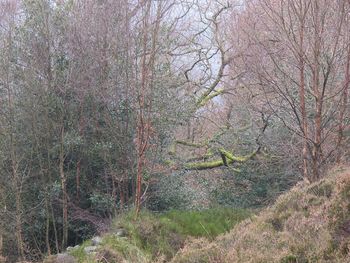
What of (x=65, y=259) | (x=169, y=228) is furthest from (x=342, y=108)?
(x=65, y=259)

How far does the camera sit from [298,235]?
4.28 meters

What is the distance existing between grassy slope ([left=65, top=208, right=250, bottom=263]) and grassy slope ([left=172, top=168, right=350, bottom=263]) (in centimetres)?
115

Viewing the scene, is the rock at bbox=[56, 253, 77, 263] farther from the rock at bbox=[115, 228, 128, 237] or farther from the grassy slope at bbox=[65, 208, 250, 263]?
the rock at bbox=[115, 228, 128, 237]

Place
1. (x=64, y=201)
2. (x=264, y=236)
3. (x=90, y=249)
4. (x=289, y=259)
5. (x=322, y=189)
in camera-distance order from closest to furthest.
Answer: (x=289, y=259) → (x=264, y=236) → (x=322, y=189) → (x=90, y=249) → (x=64, y=201)

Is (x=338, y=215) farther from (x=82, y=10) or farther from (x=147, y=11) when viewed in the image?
(x=82, y=10)

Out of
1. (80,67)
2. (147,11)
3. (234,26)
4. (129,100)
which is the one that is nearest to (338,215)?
(147,11)

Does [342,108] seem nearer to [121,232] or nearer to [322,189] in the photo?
[322,189]

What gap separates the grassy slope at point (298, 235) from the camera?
3898 mm

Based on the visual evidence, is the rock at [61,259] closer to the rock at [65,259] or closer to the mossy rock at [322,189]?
the rock at [65,259]

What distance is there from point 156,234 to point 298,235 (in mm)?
2895

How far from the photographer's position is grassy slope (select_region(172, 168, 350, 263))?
3898 millimetres

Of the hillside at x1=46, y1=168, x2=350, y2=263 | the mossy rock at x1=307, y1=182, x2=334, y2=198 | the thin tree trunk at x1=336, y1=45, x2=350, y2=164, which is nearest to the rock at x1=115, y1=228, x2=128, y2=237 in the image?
the hillside at x1=46, y1=168, x2=350, y2=263

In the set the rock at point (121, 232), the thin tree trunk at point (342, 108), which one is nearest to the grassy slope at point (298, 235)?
the thin tree trunk at point (342, 108)

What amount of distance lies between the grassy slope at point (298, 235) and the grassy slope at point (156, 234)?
3.78 ft
